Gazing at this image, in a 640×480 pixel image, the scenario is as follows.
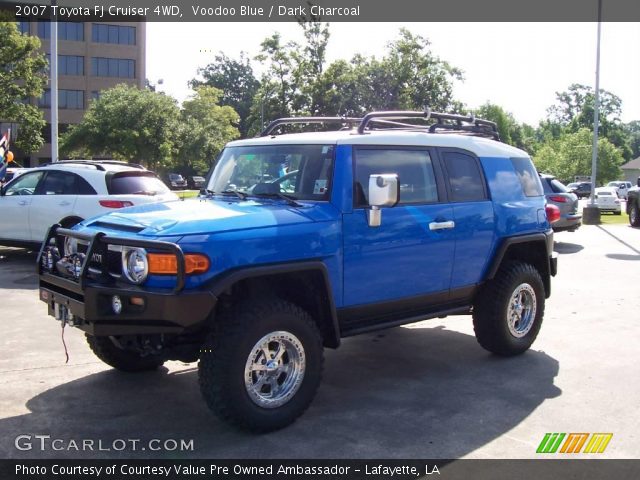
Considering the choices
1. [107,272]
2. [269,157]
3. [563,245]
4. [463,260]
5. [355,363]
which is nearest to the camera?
[107,272]

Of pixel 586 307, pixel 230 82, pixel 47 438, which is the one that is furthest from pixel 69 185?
pixel 230 82

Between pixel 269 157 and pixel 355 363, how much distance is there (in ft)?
7.14

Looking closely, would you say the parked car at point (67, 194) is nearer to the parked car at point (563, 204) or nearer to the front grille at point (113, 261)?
the front grille at point (113, 261)

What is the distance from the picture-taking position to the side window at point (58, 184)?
11047 millimetres

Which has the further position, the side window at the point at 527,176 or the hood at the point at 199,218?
the side window at the point at 527,176

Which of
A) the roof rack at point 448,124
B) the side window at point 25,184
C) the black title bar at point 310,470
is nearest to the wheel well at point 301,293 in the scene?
the black title bar at point 310,470

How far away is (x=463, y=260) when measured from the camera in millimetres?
5914

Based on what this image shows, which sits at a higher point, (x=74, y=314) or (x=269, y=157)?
(x=269, y=157)

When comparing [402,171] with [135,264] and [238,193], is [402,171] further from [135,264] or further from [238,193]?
[135,264]

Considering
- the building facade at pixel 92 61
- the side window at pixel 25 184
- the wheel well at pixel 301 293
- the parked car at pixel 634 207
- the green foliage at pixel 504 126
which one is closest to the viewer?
the wheel well at pixel 301 293

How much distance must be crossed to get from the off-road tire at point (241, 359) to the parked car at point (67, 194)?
258 inches

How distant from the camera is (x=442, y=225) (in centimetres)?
565

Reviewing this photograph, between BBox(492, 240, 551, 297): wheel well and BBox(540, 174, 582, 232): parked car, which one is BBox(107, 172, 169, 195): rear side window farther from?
BBox(540, 174, 582, 232): parked car

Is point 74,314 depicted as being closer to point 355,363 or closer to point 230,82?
point 355,363
